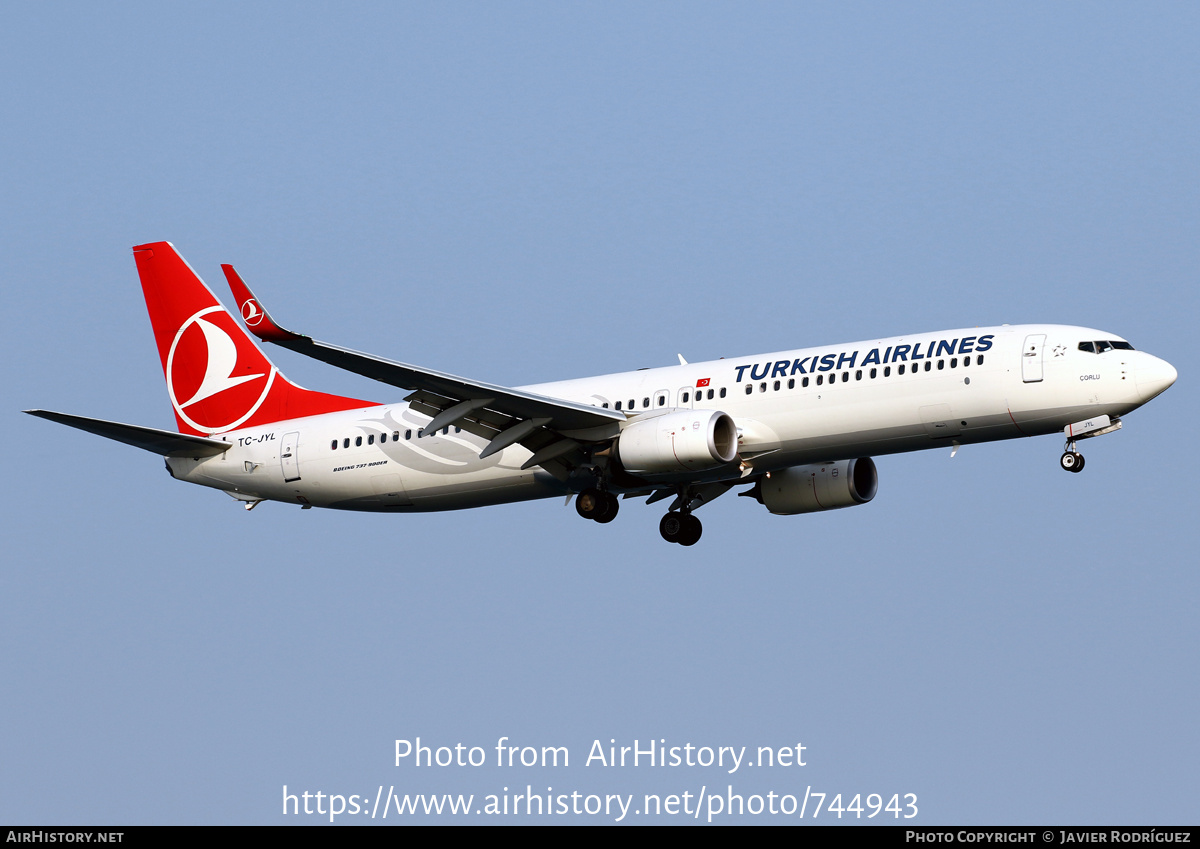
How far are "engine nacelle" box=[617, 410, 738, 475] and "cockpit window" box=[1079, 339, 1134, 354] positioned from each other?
8.49 metres

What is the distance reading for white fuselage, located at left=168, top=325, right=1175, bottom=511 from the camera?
39.1 m

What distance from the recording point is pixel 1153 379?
38469mm

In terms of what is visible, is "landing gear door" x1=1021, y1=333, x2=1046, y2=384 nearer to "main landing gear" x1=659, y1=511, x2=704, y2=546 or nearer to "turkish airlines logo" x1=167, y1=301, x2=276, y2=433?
"main landing gear" x1=659, y1=511, x2=704, y2=546

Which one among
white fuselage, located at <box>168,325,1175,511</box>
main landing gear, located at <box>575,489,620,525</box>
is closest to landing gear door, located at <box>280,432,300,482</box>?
white fuselage, located at <box>168,325,1175,511</box>

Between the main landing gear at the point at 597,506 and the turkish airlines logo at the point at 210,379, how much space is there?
10.9 metres

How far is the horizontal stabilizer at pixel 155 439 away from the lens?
42250 millimetres

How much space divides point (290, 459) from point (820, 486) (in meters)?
14.7

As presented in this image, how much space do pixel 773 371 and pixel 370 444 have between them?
37.8ft

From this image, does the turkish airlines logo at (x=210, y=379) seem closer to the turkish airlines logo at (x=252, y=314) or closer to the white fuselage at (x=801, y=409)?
the white fuselage at (x=801, y=409)

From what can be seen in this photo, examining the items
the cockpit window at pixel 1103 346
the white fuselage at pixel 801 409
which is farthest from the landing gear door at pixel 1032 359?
the cockpit window at pixel 1103 346

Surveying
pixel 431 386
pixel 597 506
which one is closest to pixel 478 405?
pixel 431 386

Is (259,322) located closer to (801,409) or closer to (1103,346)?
(801,409)
